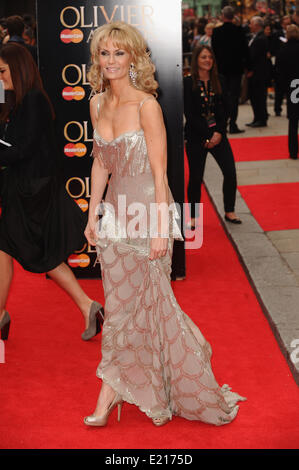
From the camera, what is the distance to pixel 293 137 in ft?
38.5

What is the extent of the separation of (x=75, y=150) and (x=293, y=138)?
5989 mm

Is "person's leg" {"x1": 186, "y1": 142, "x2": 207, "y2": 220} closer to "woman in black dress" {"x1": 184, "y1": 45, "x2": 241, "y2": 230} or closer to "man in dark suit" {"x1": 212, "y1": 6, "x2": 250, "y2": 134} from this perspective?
"woman in black dress" {"x1": 184, "y1": 45, "x2": 241, "y2": 230}

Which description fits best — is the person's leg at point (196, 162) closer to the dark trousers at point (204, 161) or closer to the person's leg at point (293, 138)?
the dark trousers at point (204, 161)

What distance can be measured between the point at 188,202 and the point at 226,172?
0.57 metres

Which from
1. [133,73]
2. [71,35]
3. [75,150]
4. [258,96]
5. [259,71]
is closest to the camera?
[133,73]

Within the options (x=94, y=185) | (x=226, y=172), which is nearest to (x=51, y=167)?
(x=94, y=185)

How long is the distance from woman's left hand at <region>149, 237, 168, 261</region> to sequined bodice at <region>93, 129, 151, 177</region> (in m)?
0.36

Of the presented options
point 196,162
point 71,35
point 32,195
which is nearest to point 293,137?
point 196,162

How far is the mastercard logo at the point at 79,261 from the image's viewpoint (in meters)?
6.82

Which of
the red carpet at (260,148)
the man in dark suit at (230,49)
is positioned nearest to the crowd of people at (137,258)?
the red carpet at (260,148)

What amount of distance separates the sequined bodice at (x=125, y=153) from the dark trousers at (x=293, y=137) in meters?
7.95

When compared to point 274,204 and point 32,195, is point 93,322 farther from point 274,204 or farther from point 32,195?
point 274,204

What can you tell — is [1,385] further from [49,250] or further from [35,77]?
[35,77]

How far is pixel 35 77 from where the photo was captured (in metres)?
5.10
